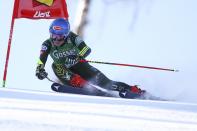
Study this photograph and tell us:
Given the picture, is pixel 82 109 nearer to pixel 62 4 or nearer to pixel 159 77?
pixel 62 4

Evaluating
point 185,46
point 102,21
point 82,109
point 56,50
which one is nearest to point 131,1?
point 102,21

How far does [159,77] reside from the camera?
9445mm

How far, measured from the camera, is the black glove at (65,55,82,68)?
701 centimetres

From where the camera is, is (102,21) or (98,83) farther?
(102,21)

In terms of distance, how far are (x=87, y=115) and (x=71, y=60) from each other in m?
3.75

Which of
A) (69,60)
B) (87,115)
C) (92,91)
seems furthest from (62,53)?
(87,115)

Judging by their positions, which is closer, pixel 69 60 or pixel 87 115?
pixel 87 115

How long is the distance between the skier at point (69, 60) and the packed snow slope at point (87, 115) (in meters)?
2.89

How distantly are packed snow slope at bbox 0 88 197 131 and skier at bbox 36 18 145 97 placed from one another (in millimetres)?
2886

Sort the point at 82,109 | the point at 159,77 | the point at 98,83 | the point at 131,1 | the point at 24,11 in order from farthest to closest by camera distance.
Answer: the point at 131,1, the point at 159,77, the point at 24,11, the point at 98,83, the point at 82,109

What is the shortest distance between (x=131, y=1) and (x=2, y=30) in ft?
10.0

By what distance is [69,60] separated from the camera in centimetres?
702

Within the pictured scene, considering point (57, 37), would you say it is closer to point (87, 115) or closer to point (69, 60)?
point (69, 60)

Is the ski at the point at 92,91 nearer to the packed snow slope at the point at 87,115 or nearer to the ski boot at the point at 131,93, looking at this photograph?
the ski boot at the point at 131,93
